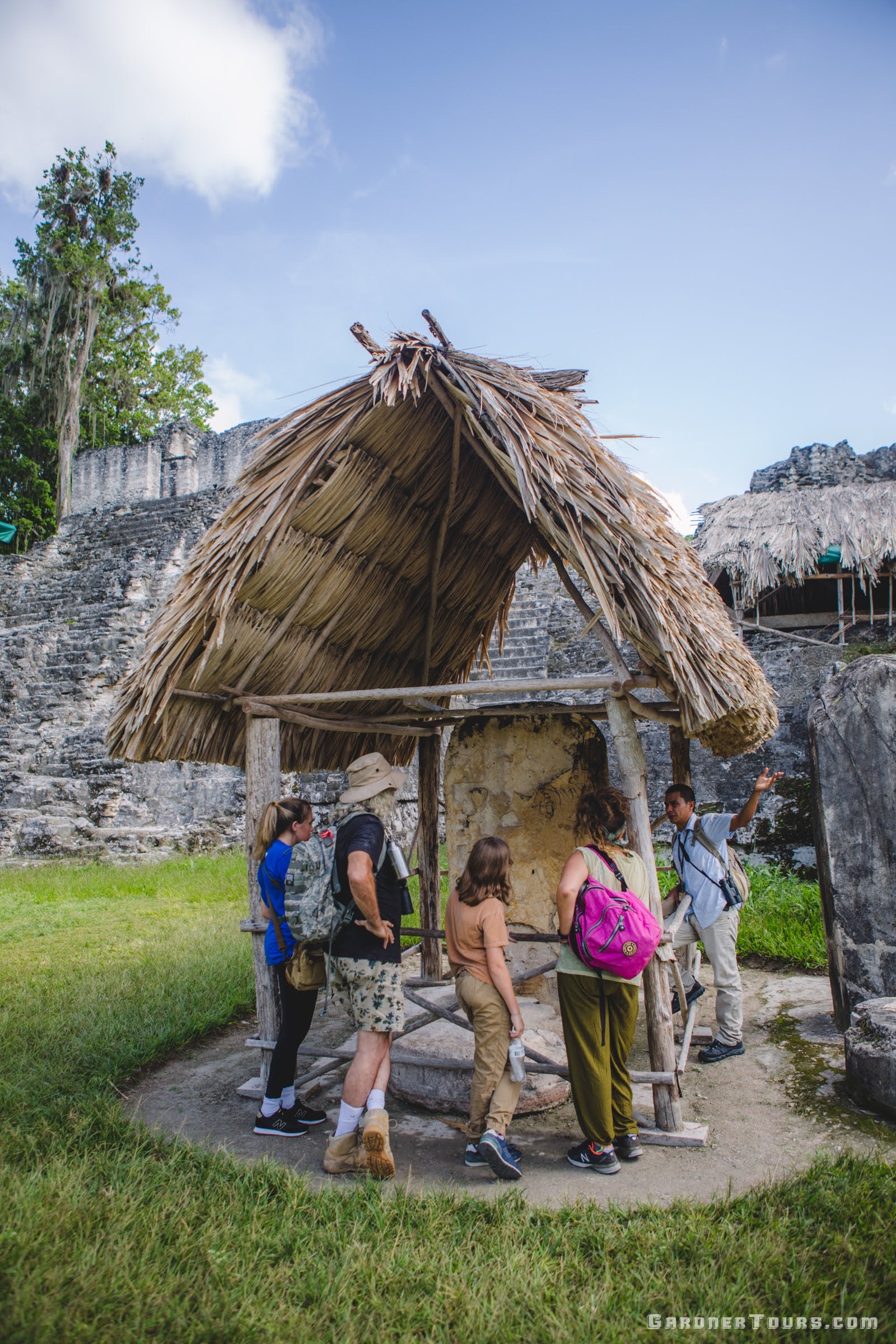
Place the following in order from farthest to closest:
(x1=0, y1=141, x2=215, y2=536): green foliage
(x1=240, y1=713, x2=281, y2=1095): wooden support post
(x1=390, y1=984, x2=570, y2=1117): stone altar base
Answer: (x1=0, y1=141, x2=215, y2=536): green foliage
(x1=240, y1=713, x2=281, y2=1095): wooden support post
(x1=390, y1=984, x2=570, y2=1117): stone altar base

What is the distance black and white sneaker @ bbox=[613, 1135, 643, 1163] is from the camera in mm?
3414

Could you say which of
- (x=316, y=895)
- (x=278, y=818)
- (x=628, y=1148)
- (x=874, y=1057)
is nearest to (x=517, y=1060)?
(x=628, y=1148)

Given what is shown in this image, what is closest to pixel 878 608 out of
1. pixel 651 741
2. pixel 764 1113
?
pixel 651 741

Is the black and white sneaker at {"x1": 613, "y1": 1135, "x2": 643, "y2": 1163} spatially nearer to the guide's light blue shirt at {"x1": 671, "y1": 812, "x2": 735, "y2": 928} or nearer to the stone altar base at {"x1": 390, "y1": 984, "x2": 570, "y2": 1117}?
the stone altar base at {"x1": 390, "y1": 984, "x2": 570, "y2": 1117}

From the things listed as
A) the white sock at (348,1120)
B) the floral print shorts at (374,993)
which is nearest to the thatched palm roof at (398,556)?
the floral print shorts at (374,993)

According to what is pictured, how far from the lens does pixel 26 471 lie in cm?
2581

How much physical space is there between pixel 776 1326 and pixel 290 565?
370 centimetres

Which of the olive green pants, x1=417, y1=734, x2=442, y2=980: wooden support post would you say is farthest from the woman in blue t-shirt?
x1=417, y1=734, x2=442, y2=980: wooden support post

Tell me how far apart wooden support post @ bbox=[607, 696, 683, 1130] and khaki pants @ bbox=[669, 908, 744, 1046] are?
944 millimetres

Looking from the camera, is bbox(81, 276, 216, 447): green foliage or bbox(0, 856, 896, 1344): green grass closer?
bbox(0, 856, 896, 1344): green grass

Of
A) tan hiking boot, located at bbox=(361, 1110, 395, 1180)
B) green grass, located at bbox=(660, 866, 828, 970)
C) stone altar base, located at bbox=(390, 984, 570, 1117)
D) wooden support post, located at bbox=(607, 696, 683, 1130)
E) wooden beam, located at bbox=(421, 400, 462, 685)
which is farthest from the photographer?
green grass, located at bbox=(660, 866, 828, 970)

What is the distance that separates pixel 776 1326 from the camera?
7.36 feet

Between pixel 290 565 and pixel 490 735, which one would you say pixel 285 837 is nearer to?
pixel 290 565

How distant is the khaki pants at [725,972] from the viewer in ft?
15.0
